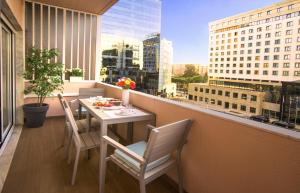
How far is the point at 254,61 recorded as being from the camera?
1.92 m

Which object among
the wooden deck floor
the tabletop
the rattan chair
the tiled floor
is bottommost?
the wooden deck floor

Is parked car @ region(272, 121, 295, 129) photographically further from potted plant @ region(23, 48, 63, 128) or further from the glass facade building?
the glass facade building

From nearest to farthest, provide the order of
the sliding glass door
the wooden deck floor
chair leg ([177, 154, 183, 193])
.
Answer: chair leg ([177, 154, 183, 193]) → the wooden deck floor → the sliding glass door

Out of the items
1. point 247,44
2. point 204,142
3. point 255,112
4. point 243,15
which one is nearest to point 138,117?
point 204,142

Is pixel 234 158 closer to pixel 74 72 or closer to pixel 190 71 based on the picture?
pixel 190 71

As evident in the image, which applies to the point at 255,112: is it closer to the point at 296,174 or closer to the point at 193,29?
the point at 296,174

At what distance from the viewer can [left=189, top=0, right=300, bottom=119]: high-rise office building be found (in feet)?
5.22

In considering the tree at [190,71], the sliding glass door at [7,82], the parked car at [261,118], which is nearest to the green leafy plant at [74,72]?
the sliding glass door at [7,82]

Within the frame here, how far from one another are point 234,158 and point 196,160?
41 centimetres

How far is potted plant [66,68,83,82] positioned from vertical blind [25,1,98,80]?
30 cm

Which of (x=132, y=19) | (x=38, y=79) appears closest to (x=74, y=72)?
(x=38, y=79)

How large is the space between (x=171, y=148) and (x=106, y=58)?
4.28 metres

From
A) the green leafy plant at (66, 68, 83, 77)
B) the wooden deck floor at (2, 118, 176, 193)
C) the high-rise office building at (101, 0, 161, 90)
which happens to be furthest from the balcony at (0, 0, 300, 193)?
the high-rise office building at (101, 0, 161, 90)

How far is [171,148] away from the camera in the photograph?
5.57 feet
